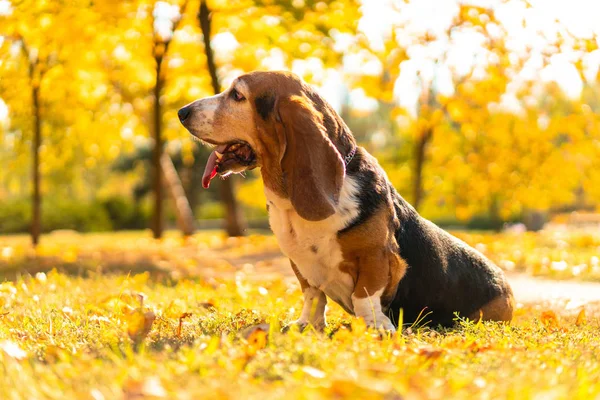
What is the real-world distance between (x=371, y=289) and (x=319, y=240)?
38 cm

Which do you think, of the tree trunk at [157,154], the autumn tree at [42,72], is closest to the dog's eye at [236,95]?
the autumn tree at [42,72]

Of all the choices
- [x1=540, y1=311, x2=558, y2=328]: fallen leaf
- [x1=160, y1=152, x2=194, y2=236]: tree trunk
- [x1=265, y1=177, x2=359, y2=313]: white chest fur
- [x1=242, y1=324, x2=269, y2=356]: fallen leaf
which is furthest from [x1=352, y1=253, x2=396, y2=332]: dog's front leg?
[x1=160, y1=152, x2=194, y2=236]: tree trunk

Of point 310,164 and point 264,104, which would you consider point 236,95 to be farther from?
point 310,164

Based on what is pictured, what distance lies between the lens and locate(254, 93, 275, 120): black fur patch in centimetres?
356

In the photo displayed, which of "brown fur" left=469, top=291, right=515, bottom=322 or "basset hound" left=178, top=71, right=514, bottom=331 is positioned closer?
"basset hound" left=178, top=71, right=514, bottom=331

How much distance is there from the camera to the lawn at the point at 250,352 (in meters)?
2.08

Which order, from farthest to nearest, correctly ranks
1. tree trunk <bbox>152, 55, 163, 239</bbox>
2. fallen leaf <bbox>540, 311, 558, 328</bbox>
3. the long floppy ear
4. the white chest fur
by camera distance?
tree trunk <bbox>152, 55, 163, 239</bbox>, fallen leaf <bbox>540, 311, 558, 328</bbox>, the white chest fur, the long floppy ear

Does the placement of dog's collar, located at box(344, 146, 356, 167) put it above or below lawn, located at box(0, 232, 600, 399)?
above

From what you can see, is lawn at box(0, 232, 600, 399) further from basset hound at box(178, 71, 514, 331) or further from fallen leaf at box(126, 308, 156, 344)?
basset hound at box(178, 71, 514, 331)

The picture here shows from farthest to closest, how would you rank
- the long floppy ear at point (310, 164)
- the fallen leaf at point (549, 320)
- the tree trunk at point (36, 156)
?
the tree trunk at point (36, 156)
the fallen leaf at point (549, 320)
the long floppy ear at point (310, 164)

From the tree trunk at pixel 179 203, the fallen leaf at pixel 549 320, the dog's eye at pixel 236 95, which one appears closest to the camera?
the dog's eye at pixel 236 95

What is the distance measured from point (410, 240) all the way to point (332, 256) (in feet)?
1.71

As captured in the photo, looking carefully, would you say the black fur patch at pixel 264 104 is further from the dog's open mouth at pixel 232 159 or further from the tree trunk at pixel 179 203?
the tree trunk at pixel 179 203

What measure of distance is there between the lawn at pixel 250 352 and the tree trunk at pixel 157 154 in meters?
8.21
